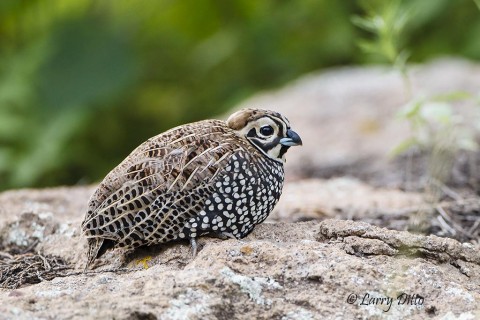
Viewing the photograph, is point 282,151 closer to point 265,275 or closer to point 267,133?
point 267,133

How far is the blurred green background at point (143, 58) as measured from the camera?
10320 mm

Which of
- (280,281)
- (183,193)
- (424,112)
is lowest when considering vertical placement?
(280,281)

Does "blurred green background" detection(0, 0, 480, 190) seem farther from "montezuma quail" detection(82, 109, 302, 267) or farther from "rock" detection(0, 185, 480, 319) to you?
"rock" detection(0, 185, 480, 319)

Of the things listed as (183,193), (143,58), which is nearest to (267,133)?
(183,193)

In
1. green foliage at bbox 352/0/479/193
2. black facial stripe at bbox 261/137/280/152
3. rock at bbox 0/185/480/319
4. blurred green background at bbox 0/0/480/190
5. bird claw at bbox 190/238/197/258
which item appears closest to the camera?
rock at bbox 0/185/480/319

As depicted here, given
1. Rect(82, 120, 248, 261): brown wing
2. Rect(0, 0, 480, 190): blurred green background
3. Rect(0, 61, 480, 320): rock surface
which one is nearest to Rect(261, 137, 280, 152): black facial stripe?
Rect(82, 120, 248, 261): brown wing

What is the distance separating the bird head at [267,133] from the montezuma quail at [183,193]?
5 centimetres

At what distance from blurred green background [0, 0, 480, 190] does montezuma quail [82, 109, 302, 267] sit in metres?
5.25

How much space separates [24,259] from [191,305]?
147 centimetres

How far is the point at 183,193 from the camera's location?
4.42m

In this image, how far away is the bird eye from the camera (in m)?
4.75

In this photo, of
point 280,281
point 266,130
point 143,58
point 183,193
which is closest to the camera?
point 280,281

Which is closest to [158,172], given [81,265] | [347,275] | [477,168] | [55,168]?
[81,265]

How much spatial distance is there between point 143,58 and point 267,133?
7120 millimetres
